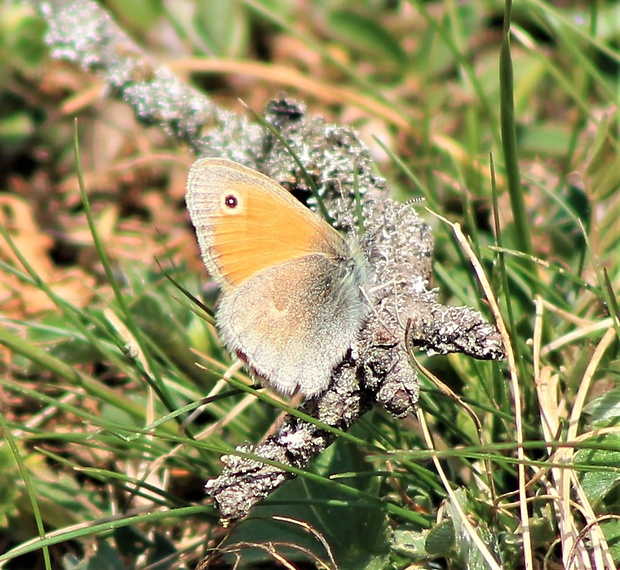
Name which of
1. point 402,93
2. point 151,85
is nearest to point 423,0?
point 402,93

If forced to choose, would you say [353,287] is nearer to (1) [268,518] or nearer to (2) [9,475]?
(1) [268,518]

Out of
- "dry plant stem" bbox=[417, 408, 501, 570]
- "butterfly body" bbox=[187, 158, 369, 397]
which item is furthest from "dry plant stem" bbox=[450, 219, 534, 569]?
"butterfly body" bbox=[187, 158, 369, 397]

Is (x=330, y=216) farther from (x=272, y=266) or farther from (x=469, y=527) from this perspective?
(x=469, y=527)

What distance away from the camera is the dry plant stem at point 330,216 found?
1.59 meters

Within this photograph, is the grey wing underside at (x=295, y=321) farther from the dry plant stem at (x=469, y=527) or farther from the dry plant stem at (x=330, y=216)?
the dry plant stem at (x=469, y=527)

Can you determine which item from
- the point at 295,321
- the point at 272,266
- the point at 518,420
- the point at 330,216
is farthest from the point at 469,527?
the point at 330,216

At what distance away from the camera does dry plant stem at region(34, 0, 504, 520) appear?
1.59m

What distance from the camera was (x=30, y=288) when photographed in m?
2.91

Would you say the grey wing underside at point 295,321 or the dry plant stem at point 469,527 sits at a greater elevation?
the grey wing underside at point 295,321

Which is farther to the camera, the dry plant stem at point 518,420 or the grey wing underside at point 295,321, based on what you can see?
the grey wing underside at point 295,321

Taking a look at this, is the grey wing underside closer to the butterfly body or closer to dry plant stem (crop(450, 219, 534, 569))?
the butterfly body

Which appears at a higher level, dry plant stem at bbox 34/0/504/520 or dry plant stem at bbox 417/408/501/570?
dry plant stem at bbox 34/0/504/520

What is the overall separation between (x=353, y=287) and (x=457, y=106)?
166 centimetres

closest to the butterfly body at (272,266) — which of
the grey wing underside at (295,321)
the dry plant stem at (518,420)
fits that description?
the grey wing underside at (295,321)
